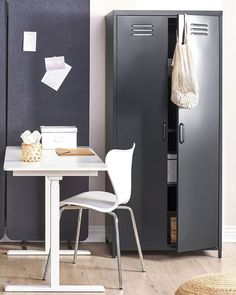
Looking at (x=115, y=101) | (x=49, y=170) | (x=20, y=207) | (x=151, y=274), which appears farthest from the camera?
(x=20, y=207)

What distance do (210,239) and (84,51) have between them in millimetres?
1598

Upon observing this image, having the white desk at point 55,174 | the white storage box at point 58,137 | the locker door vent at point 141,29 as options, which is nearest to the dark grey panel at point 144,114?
the locker door vent at point 141,29

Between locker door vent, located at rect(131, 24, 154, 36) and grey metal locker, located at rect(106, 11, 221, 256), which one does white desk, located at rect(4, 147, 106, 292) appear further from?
locker door vent, located at rect(131, 24, 154, 36)

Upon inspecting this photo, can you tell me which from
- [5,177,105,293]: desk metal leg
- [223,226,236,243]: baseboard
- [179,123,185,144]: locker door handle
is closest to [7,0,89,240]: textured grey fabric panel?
[179,123,185,144]: locker door handle

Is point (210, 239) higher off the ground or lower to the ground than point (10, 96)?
lower

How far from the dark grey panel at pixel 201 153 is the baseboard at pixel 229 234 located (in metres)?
0.53

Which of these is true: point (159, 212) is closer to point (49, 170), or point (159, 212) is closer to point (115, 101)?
point (115, 101)

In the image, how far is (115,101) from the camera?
5508 millimetres

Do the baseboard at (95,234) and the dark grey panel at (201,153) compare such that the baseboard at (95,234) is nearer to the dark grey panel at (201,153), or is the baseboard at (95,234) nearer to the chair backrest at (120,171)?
the dark grey panel at (201,153)

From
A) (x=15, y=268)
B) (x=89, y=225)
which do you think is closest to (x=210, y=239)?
(x=89, y=225)

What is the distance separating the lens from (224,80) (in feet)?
19.9

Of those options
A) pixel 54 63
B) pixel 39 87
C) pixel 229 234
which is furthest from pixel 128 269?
pixel 54 63

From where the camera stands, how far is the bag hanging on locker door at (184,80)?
530 cm

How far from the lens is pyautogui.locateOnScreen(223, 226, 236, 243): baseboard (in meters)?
6.11
